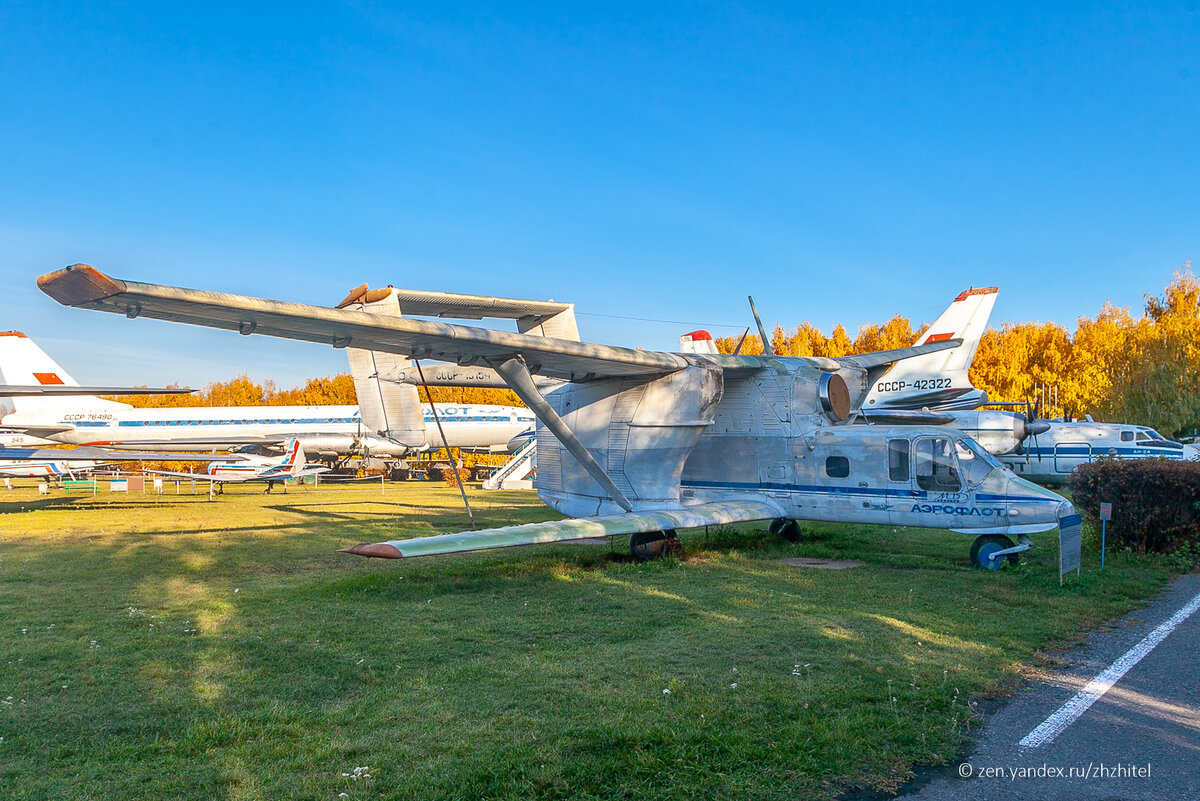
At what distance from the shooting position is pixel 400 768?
14.4ft

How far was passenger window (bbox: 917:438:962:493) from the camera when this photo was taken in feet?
36.1

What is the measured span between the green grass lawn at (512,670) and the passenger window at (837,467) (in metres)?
1.52

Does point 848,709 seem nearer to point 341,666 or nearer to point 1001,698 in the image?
point 1001,698

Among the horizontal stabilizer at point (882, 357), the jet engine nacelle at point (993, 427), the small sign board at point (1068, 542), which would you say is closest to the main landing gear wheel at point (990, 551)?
the small sign board at point (1068, 542)

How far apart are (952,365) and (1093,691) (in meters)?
23.3

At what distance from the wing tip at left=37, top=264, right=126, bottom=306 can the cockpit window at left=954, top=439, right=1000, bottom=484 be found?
1069 cm

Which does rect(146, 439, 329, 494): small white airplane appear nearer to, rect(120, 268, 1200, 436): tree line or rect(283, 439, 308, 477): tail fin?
rect(283, 439, 308, 477): tail fin

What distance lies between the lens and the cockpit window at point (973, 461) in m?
10.9

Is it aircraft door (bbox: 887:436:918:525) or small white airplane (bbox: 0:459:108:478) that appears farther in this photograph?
small white airplane (bbox: 0:459:108:478)

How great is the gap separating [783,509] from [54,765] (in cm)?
1025

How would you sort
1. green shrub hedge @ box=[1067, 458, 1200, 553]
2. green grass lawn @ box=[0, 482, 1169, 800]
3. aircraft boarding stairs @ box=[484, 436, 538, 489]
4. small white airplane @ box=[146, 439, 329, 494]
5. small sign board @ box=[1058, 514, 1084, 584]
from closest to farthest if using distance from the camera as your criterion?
1. green grass lawn @ box=[0, 482, 1169, 800]
2. small sign board @ box=[1058, 514, 1084, 584]
3. green shrub hedge @ box=[1067, 458, 1200, 553]
4. small white airplane @ box=[146, 439, 329, 494]
5. aircraft boarding stairs @ box=[484, 436, 538, 489]

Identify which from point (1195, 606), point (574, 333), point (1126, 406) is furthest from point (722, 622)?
point (1126, 406)

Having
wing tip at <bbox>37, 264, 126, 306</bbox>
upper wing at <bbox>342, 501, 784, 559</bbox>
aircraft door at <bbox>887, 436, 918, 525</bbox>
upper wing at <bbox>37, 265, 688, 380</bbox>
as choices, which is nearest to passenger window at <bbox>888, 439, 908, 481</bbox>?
aircraft door at <bbox>887, 436, 918, 525</bbox>

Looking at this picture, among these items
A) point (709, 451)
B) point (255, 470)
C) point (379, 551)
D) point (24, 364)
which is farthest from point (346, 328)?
point (24, 364)
